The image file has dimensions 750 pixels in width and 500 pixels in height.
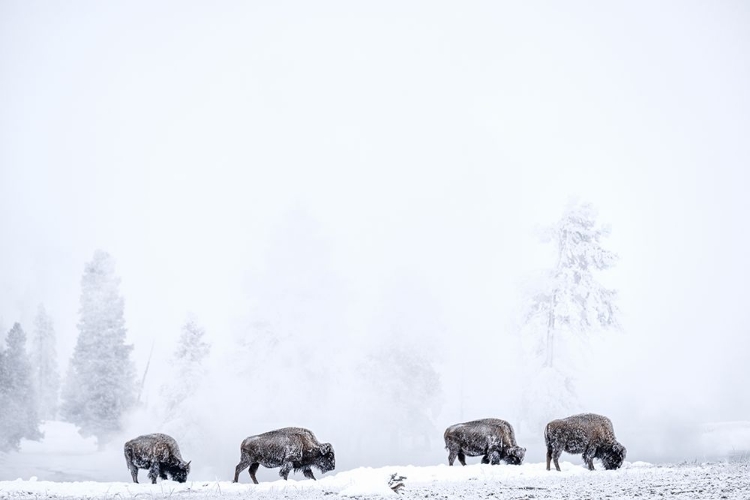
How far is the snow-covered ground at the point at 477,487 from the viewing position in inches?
483

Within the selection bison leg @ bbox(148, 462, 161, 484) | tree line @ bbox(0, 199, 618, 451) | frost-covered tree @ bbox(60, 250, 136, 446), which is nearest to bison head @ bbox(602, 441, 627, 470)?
bison leg @ bbox(148, 462, 161, 484)

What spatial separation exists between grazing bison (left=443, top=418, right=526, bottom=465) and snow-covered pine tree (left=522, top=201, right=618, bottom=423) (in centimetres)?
2031

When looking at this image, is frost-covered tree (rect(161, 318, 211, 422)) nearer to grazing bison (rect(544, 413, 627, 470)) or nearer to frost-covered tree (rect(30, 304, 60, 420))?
frost-covered tree (rect(30, 304, 60, 420))

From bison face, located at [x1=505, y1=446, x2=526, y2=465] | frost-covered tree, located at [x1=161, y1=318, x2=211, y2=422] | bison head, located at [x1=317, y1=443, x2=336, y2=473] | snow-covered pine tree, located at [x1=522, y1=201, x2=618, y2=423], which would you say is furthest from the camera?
frost-covered tree, located at [x1=161, y1=318, x2=211, y2=422]

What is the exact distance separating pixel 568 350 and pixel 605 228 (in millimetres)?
8612

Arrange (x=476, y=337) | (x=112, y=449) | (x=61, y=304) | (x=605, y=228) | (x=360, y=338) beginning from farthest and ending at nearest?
(x=61, y=304)
(x=476, y=337)
(x=360, y=338)
(x=112, y=449)
(x=605, y=228)

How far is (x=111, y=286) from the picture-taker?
5416 cm

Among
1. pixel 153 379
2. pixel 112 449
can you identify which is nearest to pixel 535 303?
pixel 112 449

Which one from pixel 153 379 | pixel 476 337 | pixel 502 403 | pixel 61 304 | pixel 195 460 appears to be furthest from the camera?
pixel 61 304

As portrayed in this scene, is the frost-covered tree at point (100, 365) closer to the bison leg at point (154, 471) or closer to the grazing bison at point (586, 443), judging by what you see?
the bison leg at point (154, 471)

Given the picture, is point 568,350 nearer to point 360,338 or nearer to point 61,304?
point 360,338

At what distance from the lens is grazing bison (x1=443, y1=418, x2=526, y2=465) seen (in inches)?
809

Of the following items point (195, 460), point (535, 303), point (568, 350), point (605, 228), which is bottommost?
point (195, 460)

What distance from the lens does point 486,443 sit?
2058 centimetres
